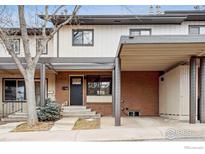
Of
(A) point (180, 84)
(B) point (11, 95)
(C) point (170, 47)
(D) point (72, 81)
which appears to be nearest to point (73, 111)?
(D) point (72, 81)

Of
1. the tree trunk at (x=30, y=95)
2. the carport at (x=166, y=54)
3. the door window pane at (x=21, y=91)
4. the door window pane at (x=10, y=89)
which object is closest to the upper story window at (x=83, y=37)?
the door window pane at (x=21, y=91)

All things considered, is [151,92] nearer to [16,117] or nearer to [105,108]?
[105,108]

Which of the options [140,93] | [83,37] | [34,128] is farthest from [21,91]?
[34,128]

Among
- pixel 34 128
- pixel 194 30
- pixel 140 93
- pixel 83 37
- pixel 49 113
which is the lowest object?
pixel 34 128

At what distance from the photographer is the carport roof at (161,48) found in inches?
466

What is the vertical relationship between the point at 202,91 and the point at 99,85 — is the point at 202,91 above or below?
below

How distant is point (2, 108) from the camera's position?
2189cm

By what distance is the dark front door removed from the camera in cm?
2219

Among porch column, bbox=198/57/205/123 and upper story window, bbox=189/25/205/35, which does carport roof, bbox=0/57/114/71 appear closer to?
porch column, bbox=198/57/205/123

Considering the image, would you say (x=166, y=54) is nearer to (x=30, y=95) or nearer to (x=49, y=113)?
(x=30, y=95)

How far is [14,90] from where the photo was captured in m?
22.4

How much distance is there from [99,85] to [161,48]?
9.79 m

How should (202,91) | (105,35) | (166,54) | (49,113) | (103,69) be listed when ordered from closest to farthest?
(166,54), (202,91), (49,113), (103,69), (105,35)

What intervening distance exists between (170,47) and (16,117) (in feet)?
33.0
